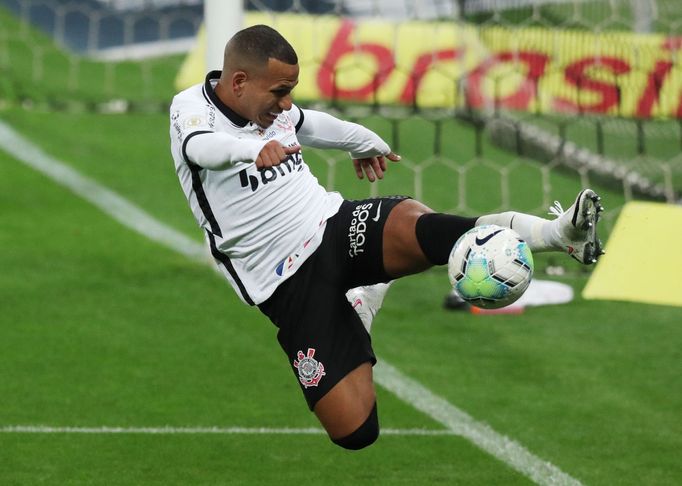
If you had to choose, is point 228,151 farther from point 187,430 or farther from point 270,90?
point 187,430

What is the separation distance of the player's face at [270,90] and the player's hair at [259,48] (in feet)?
0.10

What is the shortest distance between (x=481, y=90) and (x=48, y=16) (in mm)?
7243


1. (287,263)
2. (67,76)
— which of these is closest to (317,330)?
(287,263)

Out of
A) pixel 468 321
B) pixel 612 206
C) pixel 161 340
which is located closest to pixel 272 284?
pixel 161 340

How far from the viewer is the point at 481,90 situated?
51.4 feet

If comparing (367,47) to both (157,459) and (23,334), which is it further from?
(157,459)

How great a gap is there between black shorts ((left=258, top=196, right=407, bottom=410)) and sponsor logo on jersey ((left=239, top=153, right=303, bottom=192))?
0.28 meters

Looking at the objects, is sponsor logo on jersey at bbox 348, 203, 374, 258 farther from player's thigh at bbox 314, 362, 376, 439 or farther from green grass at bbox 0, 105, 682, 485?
green grass at bbox 0, 105, 682, 485

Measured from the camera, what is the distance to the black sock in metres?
5.62

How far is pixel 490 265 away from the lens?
5422mm

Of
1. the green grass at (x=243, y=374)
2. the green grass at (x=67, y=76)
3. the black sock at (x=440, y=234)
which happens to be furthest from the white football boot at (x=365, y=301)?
the green grass at (x=67, y=76)

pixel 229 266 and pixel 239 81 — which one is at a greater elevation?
pixel 239 81

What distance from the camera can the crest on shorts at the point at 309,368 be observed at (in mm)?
6039

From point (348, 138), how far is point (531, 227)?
3.95 ft
